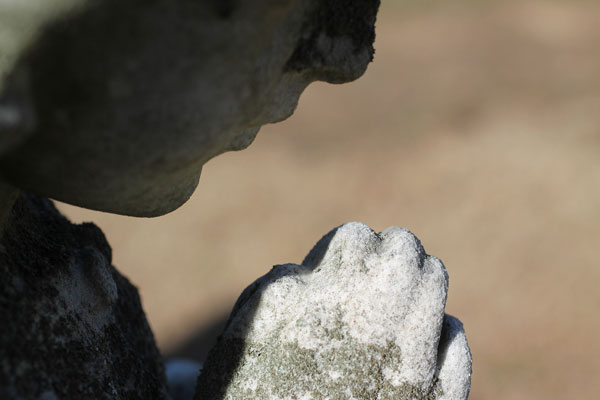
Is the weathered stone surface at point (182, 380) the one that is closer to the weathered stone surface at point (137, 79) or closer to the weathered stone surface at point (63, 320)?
the weathered stone surface at point (63, 320)

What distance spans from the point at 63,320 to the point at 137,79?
0.29m

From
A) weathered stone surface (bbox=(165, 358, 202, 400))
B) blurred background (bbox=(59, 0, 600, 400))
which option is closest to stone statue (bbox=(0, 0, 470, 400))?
weathered stone surface (bbox=(165, 358, 202, 400))

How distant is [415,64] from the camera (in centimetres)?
386

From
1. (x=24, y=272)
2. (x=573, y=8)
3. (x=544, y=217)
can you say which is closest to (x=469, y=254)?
(x=544, y=217)

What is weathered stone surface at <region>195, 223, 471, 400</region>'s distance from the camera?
2.19ft

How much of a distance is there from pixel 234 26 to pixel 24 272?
1.12 ft

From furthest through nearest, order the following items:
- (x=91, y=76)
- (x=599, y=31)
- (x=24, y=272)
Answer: (x=599, y=31) → (x=24, y=272) → (x=91, y=76)

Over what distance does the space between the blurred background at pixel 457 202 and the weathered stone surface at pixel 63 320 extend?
141cm

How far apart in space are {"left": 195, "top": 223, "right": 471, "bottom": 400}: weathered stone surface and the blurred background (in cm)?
134

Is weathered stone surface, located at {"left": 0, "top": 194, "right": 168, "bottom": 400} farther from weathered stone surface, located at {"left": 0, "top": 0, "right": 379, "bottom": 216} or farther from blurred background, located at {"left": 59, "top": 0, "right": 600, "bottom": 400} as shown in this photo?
blurred background, located at {"left": 59, "top": 0, "right": 600, "bottom": 400}

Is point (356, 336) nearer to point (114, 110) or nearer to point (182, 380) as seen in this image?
point (114, 110)

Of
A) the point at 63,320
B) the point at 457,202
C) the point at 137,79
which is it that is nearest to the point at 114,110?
the point at 137,79

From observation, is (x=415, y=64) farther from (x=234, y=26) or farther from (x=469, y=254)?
(x=234, y=26)

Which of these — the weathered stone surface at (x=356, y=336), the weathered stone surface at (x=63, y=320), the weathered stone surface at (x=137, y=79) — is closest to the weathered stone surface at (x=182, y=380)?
the weathered stone surface at (x=63, y=320)
